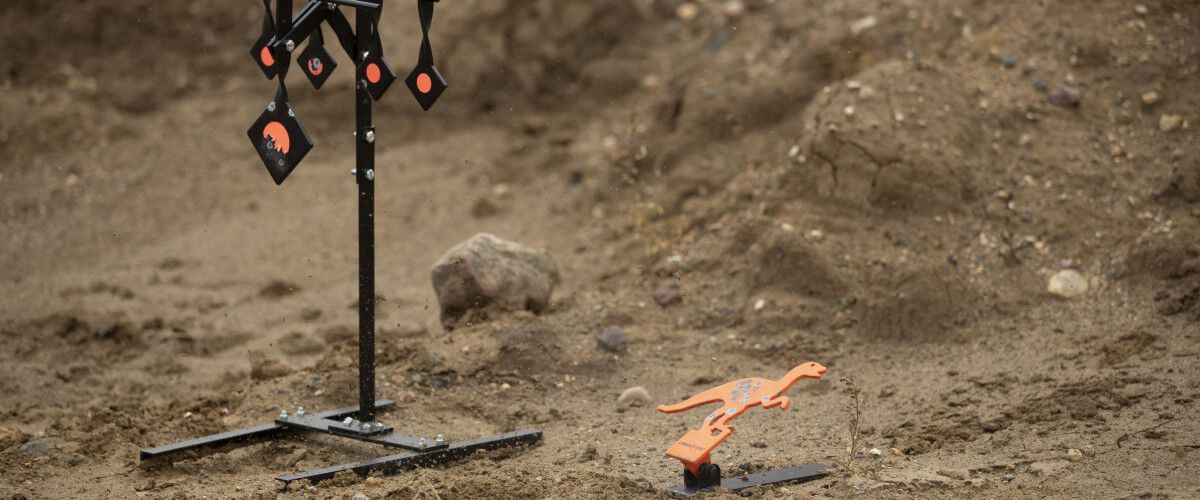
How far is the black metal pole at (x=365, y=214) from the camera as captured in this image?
4.71m

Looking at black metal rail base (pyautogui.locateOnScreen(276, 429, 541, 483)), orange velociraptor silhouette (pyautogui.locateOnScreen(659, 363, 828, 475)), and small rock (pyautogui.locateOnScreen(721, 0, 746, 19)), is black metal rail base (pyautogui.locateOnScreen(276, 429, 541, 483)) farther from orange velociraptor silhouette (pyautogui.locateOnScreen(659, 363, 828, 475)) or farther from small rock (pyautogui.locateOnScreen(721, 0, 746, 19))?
small rock (pyautogui.locateOnScreen(721, 0, 746, 19))

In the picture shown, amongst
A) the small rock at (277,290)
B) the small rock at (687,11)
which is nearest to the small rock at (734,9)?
the small rock at (687,11)

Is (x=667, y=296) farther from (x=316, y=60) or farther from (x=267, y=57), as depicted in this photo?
(x=267, y=57)

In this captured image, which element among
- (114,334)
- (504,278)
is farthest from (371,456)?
(114,334)

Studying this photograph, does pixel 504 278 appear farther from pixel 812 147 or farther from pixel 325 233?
pixel 325 233

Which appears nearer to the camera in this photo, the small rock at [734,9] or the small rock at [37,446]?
the small rock at [37,446]

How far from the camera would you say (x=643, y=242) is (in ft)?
24.4

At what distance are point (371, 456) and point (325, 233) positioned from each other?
12.6ft

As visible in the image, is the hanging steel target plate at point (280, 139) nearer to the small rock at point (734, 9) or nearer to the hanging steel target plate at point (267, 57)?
the hanging steel target plate at point (267, 57)

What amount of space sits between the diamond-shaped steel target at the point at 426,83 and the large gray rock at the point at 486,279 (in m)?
1.49

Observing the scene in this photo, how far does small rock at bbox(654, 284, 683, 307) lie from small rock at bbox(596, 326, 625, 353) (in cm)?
48

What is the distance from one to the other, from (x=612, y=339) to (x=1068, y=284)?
222cm

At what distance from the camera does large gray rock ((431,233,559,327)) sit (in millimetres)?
6145

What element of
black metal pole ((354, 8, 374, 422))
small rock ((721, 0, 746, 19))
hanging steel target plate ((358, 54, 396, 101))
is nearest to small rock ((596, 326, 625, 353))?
black metal pole ((354, 8, 374, 422))
